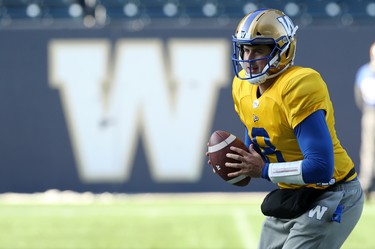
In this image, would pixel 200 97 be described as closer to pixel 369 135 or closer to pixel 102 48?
Answer: pixel 102 48

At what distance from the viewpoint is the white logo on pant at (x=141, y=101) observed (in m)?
9.38

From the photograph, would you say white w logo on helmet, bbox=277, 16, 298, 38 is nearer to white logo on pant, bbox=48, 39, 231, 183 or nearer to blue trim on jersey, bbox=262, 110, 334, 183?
blue trim on jersey, bbox=262, 110, 334, 183

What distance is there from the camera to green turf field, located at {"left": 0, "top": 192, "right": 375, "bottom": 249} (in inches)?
261

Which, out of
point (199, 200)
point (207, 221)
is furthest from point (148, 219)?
point (199, 200)

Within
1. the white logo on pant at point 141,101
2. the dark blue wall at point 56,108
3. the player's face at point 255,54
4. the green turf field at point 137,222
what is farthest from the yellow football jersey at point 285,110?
the dark blue wall at point 56,108

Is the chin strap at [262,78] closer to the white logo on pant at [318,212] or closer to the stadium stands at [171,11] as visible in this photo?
the white logo on pant at [318,212]

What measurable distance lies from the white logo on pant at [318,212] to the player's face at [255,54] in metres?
0.65

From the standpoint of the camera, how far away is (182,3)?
33.9 feet

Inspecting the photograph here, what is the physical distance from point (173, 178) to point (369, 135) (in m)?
2.12

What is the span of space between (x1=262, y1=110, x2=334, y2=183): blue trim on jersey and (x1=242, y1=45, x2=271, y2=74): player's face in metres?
0.37

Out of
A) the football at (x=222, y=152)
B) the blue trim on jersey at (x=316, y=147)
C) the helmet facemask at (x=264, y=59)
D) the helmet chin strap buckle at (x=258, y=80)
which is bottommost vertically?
the football at (x=222, y=152)

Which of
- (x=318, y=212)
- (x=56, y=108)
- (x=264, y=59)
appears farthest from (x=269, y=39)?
(x=56, y=108)

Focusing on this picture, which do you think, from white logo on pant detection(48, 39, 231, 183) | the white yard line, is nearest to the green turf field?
the white yard line

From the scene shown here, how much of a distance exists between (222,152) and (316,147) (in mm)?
525
